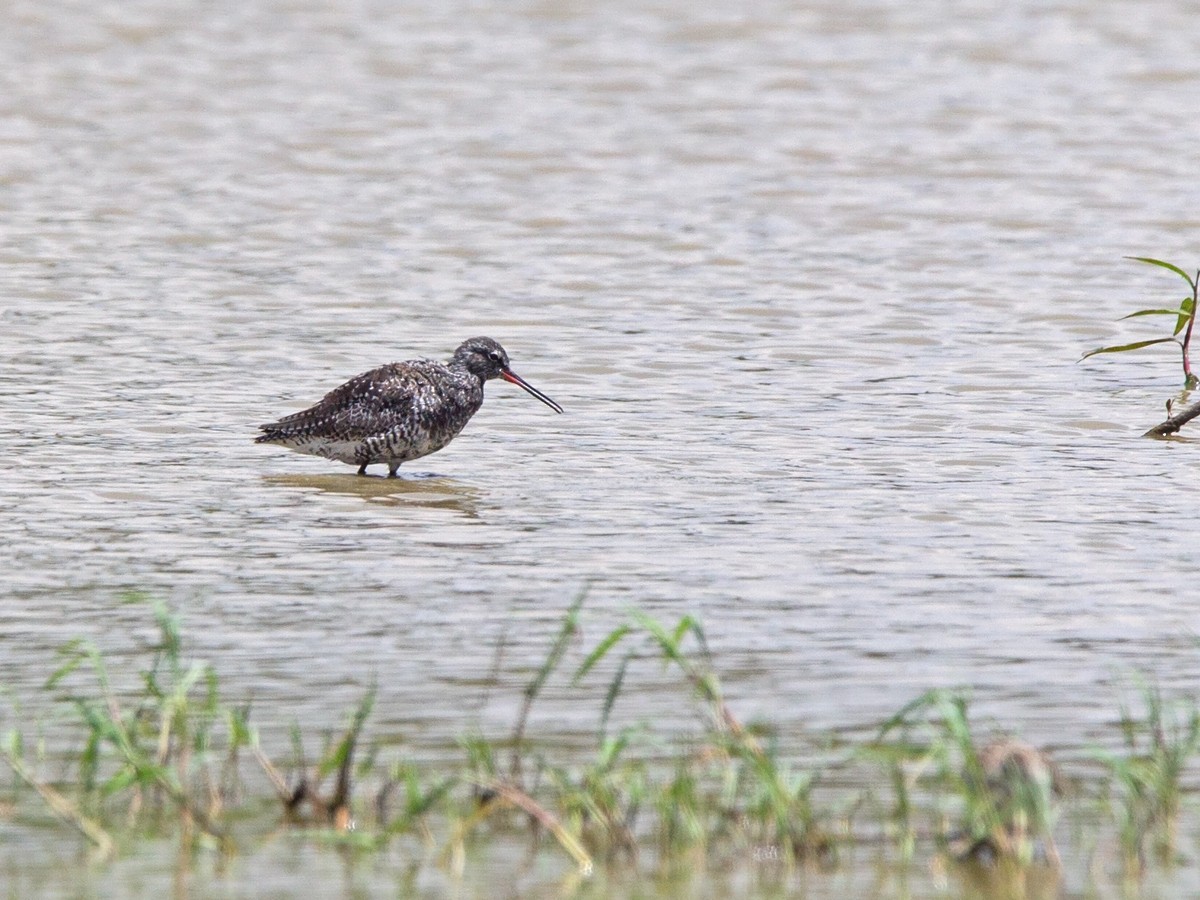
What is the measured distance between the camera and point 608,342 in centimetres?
1420

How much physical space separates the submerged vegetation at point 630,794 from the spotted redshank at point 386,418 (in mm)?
4879

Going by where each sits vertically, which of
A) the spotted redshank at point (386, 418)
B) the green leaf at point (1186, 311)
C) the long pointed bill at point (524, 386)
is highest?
the green leaf at point (1186, 311)

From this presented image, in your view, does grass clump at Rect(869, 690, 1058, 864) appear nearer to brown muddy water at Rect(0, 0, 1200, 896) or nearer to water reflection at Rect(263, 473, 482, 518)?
brown muddy water at Rect(0, 0, 1200, 896)

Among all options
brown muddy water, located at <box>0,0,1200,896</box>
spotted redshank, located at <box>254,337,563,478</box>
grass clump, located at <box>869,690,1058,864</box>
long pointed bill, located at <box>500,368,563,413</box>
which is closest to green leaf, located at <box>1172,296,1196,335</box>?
brown muddy water, located at <box>0,0,1200,896</box>

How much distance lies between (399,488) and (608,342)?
3492 mm

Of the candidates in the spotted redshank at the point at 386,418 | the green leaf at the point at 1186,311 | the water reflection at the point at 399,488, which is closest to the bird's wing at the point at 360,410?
the spotted redshank at the point at 386,418

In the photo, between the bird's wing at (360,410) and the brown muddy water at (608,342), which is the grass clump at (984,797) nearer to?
the brown muddy water at (608,342)

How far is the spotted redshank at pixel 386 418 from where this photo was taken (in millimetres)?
11078

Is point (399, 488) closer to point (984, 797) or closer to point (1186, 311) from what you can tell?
point (1186, 311)

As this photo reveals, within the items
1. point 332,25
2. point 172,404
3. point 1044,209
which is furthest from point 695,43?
point 172,404

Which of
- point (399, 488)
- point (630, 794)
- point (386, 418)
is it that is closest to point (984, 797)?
point (630, 794)

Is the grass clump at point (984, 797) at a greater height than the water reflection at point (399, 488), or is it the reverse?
the water reflection at point (399, 488)

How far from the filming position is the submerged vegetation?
17.8 feet

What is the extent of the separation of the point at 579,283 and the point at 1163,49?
35.0 ft
